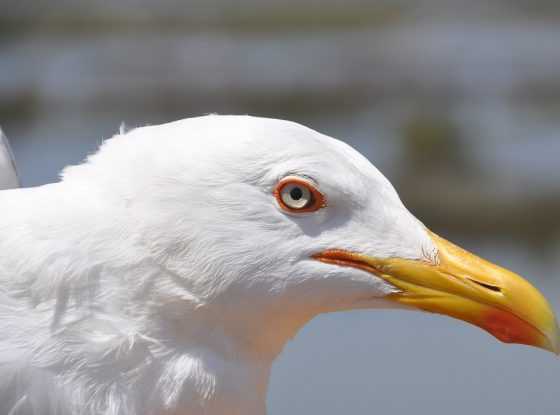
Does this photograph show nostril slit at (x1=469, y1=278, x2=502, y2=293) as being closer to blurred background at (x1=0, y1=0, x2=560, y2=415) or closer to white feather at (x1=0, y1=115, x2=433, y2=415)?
white feather at (x1=0, y1=115, x2=433, y2=415)

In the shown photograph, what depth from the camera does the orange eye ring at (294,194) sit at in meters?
3.37

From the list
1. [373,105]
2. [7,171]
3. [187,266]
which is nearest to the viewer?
[187,266]

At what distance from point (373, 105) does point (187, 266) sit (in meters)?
16.4

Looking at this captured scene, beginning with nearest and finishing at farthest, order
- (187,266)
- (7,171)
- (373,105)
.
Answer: (187,266) → (7,171) → (373,105)

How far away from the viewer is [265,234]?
3.39 meters

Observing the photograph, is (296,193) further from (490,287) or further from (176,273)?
(490,287)

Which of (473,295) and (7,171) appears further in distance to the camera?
(7,171)

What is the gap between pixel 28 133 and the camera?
1716cm

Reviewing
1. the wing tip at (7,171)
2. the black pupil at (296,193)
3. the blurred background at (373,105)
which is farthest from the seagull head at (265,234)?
the blurred background at (373,105)

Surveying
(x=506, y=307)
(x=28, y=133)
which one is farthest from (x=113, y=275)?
(x=28, y=133)

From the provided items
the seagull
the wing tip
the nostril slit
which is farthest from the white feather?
the wing tip

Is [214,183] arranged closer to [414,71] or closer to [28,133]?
[28,133]

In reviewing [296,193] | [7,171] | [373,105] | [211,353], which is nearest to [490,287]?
[296,193]

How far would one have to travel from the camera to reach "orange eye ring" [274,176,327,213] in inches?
133
